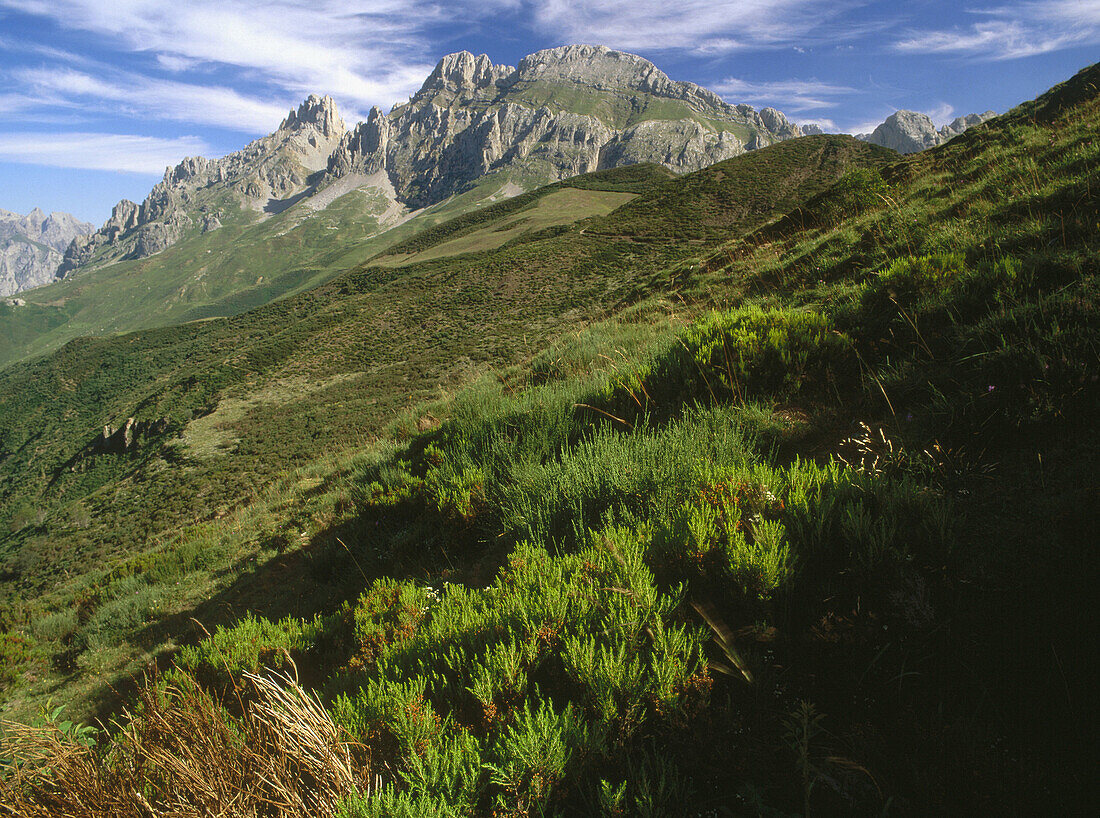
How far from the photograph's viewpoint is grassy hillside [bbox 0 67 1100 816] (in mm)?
1396

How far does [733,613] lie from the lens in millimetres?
1886

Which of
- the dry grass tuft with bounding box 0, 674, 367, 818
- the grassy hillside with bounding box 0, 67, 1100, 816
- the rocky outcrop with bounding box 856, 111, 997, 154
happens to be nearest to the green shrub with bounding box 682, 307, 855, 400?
the grassy hillside with bounding box 0, 67, 1100, 816

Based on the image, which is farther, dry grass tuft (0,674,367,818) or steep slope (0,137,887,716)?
steep slope (0,137,887,716)

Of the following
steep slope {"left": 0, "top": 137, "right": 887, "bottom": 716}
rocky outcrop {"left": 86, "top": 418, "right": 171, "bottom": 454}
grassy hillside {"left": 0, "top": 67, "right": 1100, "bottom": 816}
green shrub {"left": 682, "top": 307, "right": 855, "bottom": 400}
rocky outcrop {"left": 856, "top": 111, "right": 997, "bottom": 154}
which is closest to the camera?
grassy hillside {"left": 0, "top": 67, "right": 1100, "bottom": 816}

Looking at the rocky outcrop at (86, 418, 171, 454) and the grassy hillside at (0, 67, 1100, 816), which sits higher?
the grassy hillside at (0, 67, 1100, 816)

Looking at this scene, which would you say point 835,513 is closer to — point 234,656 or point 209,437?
point 234,656

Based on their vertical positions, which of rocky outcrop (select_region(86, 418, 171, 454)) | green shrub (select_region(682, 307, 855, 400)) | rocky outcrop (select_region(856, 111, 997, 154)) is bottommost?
rocky outcrop (select_region(86, 418, 171, 454))

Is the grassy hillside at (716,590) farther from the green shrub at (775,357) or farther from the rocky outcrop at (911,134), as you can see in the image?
the rocky outcrop at (911,134)

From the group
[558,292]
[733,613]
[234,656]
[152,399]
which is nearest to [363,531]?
[234,656]

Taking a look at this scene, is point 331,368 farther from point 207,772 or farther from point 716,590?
point 716,590

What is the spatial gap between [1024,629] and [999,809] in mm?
607

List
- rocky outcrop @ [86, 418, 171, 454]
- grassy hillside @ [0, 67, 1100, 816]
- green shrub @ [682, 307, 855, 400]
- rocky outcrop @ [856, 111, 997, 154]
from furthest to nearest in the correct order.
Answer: rocky outcrop @ [856, 111, 997, 154] < rocky outcrop @ [86, 418, 171, 454] < green shrub @ [682, 307, 855, 400] < grassy hillside @ [0, 67, 1100, 816]

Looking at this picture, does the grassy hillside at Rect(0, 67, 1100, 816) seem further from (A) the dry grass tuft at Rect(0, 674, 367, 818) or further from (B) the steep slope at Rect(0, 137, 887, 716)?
(B) the steep slope at Rect(0, 137, 887, 716)

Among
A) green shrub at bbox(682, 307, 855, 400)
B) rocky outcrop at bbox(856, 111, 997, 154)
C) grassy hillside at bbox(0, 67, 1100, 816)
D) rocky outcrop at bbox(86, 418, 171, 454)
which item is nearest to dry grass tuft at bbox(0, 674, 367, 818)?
grassy hillside at bbox(0, 67, 1100, 816)
